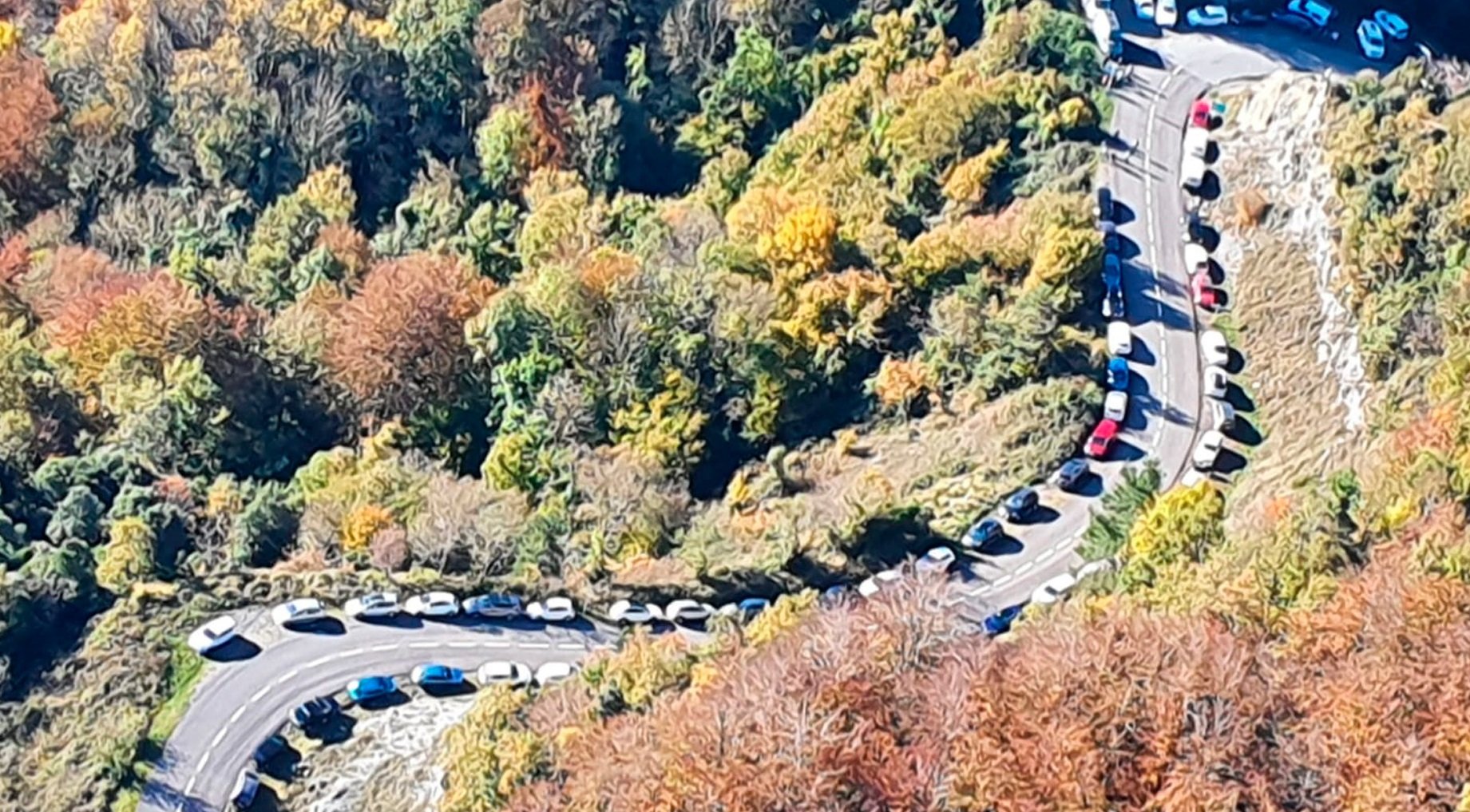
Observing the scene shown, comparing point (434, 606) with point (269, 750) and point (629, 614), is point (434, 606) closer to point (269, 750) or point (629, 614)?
point (629, 614)

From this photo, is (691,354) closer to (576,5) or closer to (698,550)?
(698,550)

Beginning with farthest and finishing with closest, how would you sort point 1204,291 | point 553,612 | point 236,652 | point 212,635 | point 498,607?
point 1204,291 < point 498,607 < point 553,612 < point 212,635 < point 236,652

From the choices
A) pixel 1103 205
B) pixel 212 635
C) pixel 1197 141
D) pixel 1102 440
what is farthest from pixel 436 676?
pixel 1197 141

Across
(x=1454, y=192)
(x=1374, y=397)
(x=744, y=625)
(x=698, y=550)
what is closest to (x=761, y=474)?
(x=698, y=550)

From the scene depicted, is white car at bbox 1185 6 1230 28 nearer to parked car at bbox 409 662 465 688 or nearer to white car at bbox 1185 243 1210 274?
white car at bbox 1185 243 1210 274

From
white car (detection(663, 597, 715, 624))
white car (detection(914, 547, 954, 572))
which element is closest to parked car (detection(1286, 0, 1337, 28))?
white car (detection(914, 547, 954, 572))

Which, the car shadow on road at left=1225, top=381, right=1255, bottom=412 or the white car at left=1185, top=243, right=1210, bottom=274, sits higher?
the white car at left=1185, top=243, right=1210, bottom=274

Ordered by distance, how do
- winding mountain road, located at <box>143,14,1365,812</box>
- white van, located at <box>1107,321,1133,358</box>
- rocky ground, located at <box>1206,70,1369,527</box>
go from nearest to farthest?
1. winding mountain road, located at <box>143,14,1365,812</box>
2. rocky ground, located at <box>1206,70,1369,527</box>
3. white van, located at <box>1107,321,1133,358</box>

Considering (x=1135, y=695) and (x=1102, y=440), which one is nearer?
(x=1135, y=695)

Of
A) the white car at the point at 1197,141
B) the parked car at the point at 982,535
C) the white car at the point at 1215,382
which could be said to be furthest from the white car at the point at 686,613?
the white car at the point at 1197,141
